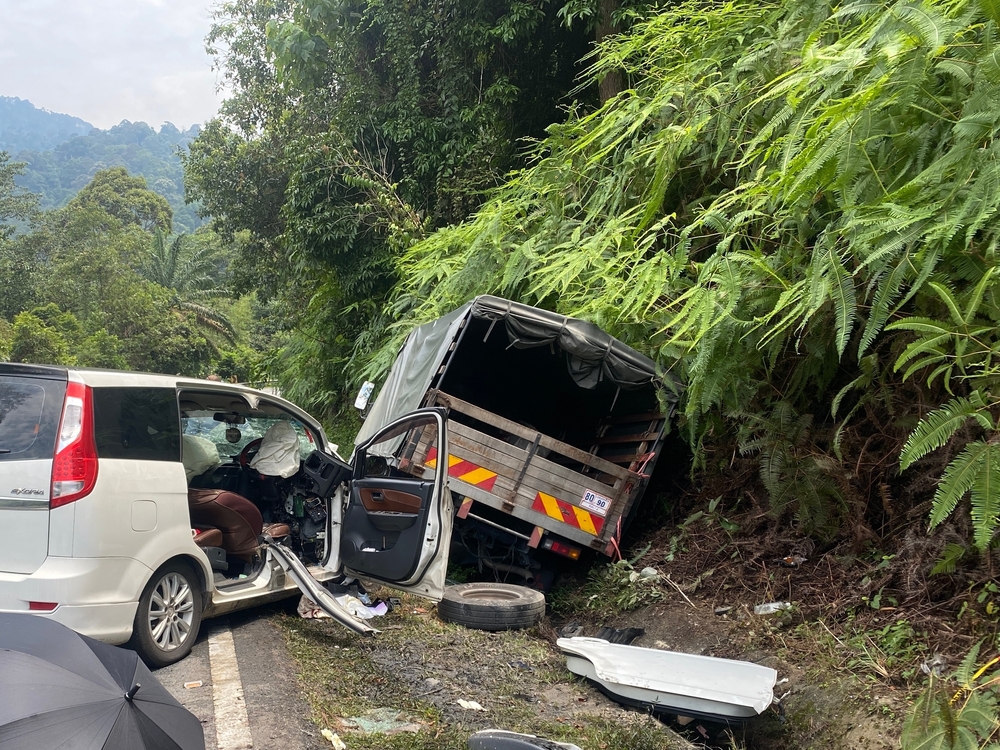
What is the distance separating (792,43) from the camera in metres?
6.51

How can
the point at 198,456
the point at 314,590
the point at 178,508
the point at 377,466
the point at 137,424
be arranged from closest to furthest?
the point at 137,424 → the point at 178,508 → the point at 314,590 → the point at 198,456 → the point at 377,466

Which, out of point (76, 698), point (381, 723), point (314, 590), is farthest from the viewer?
point (314, 590)

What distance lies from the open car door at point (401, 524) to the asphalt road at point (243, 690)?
32.6 inches

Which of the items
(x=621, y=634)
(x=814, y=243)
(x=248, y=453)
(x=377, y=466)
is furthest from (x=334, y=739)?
(x=814, y=243)

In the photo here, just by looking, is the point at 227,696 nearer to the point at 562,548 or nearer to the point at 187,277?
the point at 562,548

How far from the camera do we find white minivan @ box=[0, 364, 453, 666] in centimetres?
423

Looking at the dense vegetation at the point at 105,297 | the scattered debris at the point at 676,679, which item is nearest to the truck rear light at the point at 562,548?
the scattered debris at the point at 676,679

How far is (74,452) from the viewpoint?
169 inches

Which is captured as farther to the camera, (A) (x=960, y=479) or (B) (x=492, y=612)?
(B) (x=492, y=612)

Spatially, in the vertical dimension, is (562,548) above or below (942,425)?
below

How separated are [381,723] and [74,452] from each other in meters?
2.21

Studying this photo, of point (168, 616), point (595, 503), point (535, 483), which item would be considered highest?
point (535, 483)

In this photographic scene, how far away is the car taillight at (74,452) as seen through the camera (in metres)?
4.24

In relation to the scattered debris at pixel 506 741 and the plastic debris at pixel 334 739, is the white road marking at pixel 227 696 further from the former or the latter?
the scattered debris at pixel 506 741
